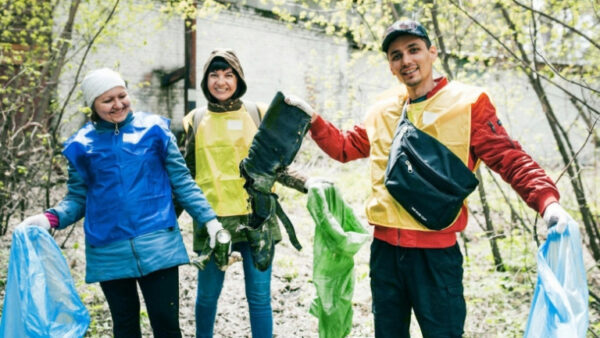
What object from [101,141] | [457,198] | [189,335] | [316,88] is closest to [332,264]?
[457,198]

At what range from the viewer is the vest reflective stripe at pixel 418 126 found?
1923 mm

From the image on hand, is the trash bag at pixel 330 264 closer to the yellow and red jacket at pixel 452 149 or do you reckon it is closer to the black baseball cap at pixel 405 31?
the yellow and red jacket at pixel 452 149

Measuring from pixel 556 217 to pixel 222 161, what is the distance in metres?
1.64

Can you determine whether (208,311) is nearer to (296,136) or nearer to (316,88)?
(296,136)

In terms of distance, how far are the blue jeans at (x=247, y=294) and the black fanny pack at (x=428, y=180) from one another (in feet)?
3.22

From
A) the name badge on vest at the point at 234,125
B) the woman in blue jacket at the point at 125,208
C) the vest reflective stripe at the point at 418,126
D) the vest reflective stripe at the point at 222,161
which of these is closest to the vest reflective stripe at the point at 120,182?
the woman in blue jacket at the point at 125,208

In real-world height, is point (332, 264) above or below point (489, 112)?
below

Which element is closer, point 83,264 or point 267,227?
point 267,227

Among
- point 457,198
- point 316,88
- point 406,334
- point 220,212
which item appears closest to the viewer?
point 457,198

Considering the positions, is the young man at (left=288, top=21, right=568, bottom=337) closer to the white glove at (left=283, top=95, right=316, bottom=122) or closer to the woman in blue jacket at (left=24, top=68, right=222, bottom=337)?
the white glove at (left=283, top=95, right=316, bottom=122)

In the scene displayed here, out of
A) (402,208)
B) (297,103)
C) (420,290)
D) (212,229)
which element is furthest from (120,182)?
(420,290)

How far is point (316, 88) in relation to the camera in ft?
40.4

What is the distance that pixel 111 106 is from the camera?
2197 mm

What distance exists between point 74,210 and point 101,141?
36 centimetres
